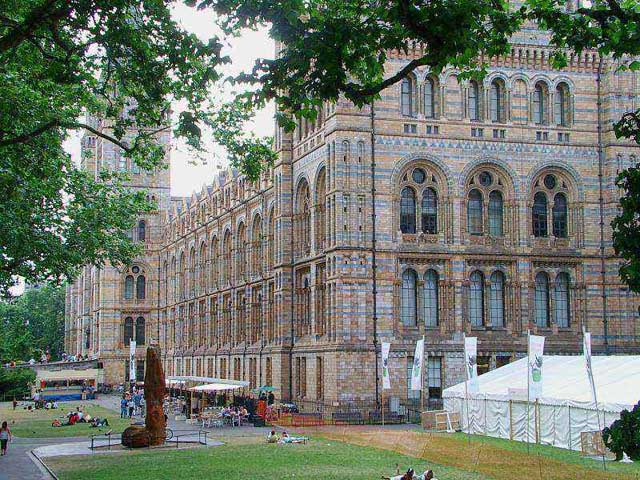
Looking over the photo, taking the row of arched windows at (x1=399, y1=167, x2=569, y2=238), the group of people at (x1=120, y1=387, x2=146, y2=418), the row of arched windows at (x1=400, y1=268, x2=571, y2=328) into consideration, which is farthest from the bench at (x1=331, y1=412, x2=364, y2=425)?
the group of people at (x1=120, y1=387, x2=146, y2=418)

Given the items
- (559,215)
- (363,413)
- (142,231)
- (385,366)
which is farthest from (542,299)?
(142,231)

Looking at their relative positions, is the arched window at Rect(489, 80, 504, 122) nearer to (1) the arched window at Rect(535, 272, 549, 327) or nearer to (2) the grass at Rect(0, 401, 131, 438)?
(1) the arched window at Rect(535, 272, 549, 327)

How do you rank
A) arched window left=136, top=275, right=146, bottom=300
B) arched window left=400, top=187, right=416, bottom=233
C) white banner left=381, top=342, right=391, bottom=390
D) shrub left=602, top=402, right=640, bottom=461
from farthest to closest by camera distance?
arched window left=136, top=275, right=146, bottom=300 < arched window left=400, top=187, right=416, bottom=233 < white banner left=381, top=342, right=391, bottom=390 < shrub left=602, top=402, right=640, bottom=461

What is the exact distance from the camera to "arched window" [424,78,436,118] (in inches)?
1989

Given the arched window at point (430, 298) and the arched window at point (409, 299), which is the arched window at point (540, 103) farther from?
the arched window at point (409, 299)

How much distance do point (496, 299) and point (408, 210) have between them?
21.5 feet

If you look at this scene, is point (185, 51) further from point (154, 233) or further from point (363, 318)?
point (154, 233)

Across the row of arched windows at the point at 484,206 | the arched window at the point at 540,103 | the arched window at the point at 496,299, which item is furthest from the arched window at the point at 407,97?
the arched window at the point at 496,299

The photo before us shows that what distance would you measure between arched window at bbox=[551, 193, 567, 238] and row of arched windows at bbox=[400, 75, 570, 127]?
3976mm

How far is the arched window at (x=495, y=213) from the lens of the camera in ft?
168

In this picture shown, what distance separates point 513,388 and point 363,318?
10.8 m

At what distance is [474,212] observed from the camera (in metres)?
51.0

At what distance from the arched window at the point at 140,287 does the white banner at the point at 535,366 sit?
2817 inches

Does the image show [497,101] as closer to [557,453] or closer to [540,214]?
[540,214]
